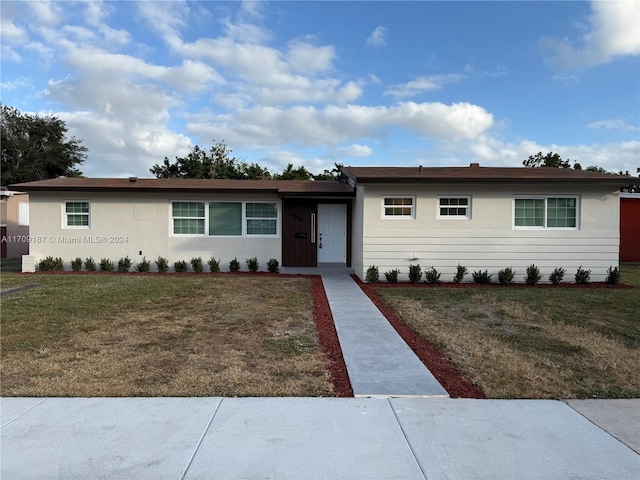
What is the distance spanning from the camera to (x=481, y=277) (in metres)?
12.4

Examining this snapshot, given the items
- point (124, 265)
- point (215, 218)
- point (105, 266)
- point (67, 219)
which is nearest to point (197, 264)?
point (215, 218)

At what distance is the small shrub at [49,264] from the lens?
14.6m

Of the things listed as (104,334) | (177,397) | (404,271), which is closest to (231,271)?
(404,271)

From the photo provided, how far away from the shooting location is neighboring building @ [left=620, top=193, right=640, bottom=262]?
19.7 meters

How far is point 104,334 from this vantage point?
21.4 ft

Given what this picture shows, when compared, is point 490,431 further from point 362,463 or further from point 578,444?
point 362,463

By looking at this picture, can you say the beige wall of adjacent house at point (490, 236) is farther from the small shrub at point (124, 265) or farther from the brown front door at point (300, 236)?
the small shrub at point (124, 265)

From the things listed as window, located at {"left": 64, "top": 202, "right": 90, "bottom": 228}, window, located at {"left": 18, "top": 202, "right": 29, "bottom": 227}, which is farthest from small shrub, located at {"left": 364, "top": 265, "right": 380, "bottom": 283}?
window, located at {"left": 18, "top": 202, "right": 29, "bottom": 227}

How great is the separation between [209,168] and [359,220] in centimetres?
2596

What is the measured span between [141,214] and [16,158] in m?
29.8

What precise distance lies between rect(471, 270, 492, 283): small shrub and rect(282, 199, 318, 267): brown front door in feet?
18.6

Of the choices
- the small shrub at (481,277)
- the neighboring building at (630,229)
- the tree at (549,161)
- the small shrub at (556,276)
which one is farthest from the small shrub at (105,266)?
the tree at (549,161)

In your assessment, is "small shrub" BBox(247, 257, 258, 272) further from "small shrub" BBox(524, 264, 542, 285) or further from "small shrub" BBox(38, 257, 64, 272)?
"small shrub" BBox(524, 264, 542, 285)

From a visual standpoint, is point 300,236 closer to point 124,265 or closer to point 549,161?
point 124,265
